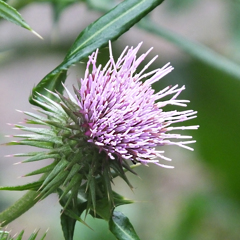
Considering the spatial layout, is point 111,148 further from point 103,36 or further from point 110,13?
point 110,13

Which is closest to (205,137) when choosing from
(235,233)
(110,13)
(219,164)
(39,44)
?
(219,164)

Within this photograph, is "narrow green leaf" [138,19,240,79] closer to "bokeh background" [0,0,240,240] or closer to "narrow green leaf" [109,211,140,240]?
"bokeh background" [0,0,240,240]

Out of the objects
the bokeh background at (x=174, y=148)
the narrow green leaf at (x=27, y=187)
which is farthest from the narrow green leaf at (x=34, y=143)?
the bokeh background at (x=174, y=148)

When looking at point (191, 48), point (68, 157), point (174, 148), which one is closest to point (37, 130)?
point (68, 157)

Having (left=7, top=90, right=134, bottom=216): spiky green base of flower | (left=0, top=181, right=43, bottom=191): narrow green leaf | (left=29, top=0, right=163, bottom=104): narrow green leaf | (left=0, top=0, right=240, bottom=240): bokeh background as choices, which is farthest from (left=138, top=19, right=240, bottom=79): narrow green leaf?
(left=0, top=181, right=43, bottom=191): narrow green leaf

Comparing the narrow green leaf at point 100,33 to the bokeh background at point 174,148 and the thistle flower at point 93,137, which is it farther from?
the bokeh background at point 174,148
